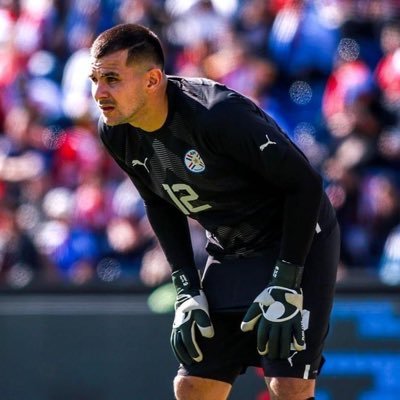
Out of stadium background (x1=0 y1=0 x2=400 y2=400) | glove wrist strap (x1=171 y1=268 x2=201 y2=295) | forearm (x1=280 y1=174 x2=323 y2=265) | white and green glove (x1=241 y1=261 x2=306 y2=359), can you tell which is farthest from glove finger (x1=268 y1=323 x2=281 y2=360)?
stadium background (x1=0 y1=0 x2=400 y2=400)

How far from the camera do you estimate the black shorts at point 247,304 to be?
4.59 metres

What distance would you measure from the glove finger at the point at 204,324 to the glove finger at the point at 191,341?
40 mm

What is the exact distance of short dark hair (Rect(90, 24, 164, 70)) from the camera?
4.42m

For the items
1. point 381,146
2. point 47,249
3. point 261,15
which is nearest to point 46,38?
point 261,15

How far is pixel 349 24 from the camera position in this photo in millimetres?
9867

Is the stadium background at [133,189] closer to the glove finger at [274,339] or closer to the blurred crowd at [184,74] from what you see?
the blurred crowd at [184,74]

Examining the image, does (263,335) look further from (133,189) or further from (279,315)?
(133,189)

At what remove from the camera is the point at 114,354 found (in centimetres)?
755

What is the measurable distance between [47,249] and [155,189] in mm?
4139

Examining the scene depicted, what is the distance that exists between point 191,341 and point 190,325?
0.07 metres

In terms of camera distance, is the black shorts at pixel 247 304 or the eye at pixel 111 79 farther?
the black shorts at pixel 247 304

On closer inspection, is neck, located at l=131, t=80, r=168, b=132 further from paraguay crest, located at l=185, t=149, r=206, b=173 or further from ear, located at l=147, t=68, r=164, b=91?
paraguay crest, located at l=185, t=149, r=206, b=173

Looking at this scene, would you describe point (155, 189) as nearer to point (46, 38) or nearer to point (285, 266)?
point (285, 266)

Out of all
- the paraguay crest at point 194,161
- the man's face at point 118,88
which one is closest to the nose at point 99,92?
the man's face at point 118,88
